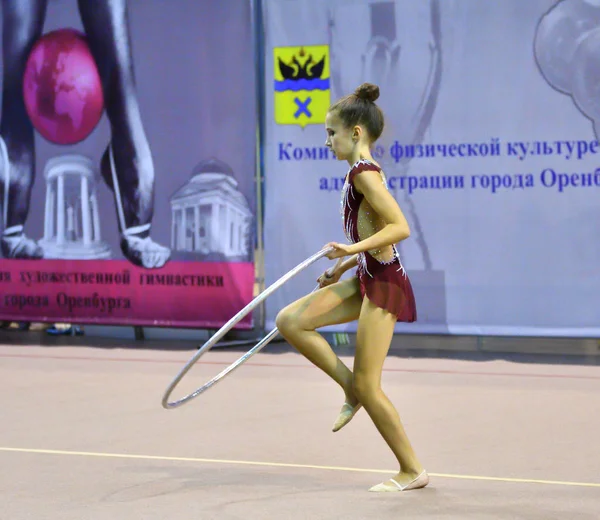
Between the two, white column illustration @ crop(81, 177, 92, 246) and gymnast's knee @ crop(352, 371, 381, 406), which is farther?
white column illustration @ crop(81, 177, 92, 246)

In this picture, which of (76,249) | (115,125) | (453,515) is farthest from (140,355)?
(453,515)

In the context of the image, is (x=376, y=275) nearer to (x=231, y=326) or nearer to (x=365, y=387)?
(x=365, y=387)

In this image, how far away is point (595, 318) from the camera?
10258 millimetres

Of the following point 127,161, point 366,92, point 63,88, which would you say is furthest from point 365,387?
point 63,88

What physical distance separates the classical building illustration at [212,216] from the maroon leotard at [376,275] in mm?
5218

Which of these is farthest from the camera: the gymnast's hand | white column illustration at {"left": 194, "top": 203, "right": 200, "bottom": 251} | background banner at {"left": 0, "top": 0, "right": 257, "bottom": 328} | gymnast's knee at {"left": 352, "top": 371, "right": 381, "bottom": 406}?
white column illustration at {"left": 194, "top": 203, "right": 200, "bottom": 251}

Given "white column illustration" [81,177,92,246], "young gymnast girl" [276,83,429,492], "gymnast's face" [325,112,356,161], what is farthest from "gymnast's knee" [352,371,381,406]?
"white column illustration" [81,177,92,246]

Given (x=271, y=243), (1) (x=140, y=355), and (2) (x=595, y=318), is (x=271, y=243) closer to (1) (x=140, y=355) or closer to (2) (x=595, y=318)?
(1) (x=140, y=355)

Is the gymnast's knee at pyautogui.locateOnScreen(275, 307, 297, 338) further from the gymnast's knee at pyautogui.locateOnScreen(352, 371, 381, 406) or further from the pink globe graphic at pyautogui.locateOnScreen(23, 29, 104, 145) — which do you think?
the pink globe graphic at pyautogui.locateOnScreen(23, 29, 104, 145)

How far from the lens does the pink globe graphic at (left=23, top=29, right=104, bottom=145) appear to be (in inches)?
450

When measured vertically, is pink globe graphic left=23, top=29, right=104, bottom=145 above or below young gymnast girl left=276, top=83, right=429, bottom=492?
above

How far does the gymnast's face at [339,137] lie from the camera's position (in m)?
5.85

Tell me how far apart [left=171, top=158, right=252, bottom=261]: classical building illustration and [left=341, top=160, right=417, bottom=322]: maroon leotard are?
5218mm

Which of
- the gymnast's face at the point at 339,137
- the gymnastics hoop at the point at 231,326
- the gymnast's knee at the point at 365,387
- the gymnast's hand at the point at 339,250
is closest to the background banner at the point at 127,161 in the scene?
the gymnastics hoop at the point at 231,326
